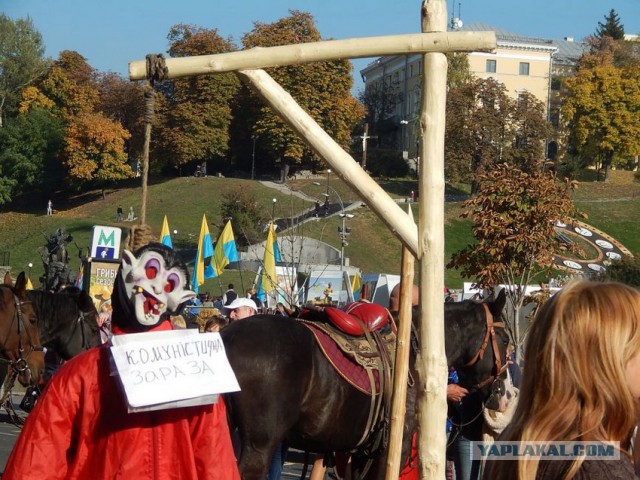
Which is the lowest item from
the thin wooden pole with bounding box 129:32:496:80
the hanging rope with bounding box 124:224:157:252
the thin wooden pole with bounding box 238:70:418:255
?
the hanging rope with bounding box 124:224:157:252

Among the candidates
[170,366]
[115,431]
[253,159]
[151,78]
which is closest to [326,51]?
[151,78]

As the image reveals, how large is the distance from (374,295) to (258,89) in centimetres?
2565

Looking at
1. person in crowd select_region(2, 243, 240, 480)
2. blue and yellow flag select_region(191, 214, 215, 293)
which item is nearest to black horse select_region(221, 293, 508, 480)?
person in crowd select_region(2, 243, 240, 480)

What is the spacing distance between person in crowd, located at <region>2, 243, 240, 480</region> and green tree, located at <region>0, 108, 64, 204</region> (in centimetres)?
9016

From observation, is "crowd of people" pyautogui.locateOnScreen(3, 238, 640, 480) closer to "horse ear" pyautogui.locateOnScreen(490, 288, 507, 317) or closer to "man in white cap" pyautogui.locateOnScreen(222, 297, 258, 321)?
"horse ear" pyautogui.locateOnScreen(490, 288, 507, 317)

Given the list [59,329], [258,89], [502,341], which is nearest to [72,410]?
[258,89]

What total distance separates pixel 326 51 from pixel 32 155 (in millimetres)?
91111

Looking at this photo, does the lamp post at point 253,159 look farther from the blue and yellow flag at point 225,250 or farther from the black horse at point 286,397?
the black horse at point 286,397

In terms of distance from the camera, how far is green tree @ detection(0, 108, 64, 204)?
9194 centimetres

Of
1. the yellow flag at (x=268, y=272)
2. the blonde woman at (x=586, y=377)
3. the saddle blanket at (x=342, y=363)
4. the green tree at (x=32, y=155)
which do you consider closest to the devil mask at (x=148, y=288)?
the blonde woman at (x=586, y=377)

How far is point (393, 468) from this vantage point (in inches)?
231

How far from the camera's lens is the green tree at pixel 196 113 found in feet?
286

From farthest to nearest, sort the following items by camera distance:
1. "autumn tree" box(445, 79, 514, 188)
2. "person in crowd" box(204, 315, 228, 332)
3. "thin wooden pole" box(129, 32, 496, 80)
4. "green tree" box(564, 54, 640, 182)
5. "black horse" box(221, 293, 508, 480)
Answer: "green tree" box(564, 54, 640, 182)
"autumn tree" box(445, 79, 514, 188)
"person in crowd" box(204, 315, 228, 332)
"black horse" box(221, 293, 508, 480)
"thin wooden pole" box(129, 32, 496, 80)

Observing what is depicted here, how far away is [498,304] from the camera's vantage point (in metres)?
9.29
